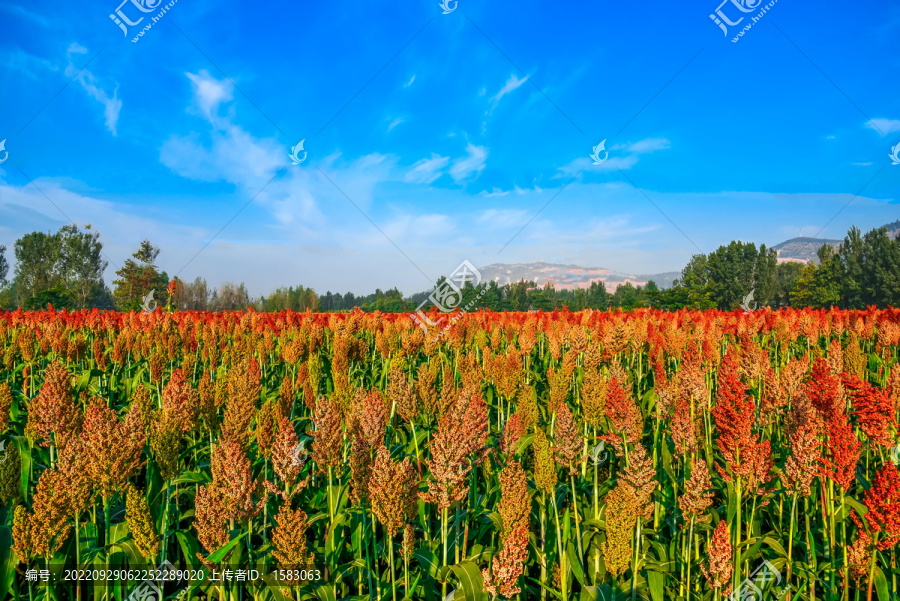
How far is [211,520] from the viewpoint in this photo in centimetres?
212

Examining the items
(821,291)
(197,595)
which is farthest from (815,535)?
(821,291)

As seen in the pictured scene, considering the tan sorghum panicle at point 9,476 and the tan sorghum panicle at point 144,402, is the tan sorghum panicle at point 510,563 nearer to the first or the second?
the tan sorghum panicle at point 9,476

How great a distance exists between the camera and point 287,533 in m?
2.06

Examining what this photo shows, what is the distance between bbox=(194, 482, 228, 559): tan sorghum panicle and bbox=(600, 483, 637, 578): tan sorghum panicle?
1.73 m

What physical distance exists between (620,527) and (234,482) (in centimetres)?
178

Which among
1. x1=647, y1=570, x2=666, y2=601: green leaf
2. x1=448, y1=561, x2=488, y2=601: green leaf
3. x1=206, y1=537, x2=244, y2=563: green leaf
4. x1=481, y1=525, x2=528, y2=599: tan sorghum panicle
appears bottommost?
x1=647, y1=570, x2=666, y2=601: green leaf

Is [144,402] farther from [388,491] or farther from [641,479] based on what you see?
[641,479]

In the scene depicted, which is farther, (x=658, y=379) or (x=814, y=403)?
(x=658, y=379)

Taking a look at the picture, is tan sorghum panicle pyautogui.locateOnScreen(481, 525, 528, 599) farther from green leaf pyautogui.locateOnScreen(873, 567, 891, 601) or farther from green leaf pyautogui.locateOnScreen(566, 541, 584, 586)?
green leaf pyautogui.locateOnScreen(873, 567, 891, 601)

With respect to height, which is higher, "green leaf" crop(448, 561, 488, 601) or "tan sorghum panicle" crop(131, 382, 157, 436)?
"tan sorghum panicle" crop(131, 382, 157, 436)

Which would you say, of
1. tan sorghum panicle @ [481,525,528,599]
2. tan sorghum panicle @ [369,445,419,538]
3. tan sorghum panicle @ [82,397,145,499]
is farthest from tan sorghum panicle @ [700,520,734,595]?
tan sorghum panicle @ [82,397,145,499]

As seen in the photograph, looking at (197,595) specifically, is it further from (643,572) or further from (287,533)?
(643,572)

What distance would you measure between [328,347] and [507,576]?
932cm

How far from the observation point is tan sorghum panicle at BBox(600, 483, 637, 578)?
6.91 ft
